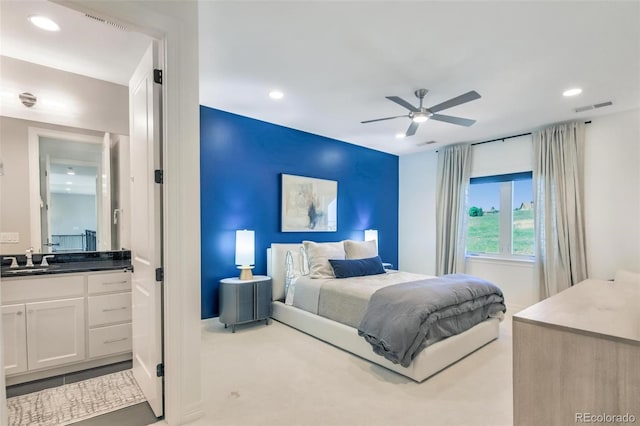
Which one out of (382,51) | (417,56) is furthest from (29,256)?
(417,56)

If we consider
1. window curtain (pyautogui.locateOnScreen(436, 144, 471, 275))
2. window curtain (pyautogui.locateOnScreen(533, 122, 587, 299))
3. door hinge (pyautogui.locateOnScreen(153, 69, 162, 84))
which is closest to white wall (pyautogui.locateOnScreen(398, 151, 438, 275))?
window curtain (pyautogui.locateOnScreen(436, 144, 471, 275))

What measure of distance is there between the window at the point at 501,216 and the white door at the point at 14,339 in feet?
19.1

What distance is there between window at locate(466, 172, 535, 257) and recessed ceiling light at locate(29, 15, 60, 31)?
18.6ft

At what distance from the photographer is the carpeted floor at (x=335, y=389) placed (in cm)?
209

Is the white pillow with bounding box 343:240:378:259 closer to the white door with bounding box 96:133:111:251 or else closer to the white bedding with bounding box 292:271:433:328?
the white bedding with bounding box 292:271:433:328

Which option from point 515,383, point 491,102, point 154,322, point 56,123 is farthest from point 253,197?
point 515,383

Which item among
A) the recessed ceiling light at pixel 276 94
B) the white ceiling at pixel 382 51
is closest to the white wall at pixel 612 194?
the white ceiling at pixel 382 51

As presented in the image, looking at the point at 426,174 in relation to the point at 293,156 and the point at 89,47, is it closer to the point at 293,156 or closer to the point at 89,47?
the point at 293,156

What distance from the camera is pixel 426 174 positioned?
604 centimetres

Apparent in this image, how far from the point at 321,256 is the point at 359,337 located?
1374mm

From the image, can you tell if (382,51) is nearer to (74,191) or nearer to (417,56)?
(417,56)

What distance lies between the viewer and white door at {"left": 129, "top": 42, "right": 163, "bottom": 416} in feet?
6.60

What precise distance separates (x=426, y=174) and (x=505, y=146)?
1.43m

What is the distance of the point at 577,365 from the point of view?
1.16 meters
